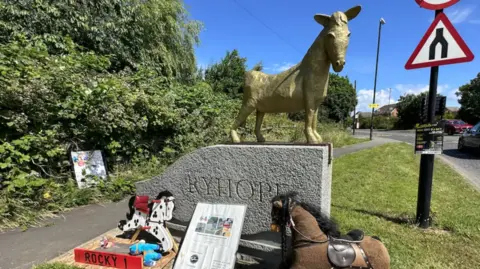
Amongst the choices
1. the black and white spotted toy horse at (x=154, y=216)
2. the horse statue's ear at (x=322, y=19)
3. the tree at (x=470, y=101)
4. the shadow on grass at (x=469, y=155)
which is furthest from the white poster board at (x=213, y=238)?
the tree at (x=470, y=101)

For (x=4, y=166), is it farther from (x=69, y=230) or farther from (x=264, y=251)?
(x=264, y=251)

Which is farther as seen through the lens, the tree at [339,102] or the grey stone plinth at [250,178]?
the tree at [339,102]

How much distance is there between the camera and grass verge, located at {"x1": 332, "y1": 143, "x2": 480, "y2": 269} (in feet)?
9.41

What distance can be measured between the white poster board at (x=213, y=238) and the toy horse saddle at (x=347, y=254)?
86cm

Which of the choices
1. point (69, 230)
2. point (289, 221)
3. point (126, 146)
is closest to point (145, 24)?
point (126, 146)

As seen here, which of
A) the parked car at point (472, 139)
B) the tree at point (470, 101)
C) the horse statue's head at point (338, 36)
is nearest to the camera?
the horse statue's head at point (338, 36)

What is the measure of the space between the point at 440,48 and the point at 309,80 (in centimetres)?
168

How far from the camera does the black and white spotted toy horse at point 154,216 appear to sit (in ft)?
9.94

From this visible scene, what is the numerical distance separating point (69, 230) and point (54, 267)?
1.13 metres

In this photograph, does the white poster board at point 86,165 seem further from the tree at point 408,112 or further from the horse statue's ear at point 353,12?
the tree at point 408,112

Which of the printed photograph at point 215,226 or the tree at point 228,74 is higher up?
the tree at point 228,74

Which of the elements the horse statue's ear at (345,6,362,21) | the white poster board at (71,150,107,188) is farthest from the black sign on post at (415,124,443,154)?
the white poster board at (71,150,107,188)

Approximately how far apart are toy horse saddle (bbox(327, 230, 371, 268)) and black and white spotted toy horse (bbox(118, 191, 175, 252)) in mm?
1719

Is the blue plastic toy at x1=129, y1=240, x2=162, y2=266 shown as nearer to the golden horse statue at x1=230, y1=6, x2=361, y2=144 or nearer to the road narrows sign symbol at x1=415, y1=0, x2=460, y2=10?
the golden horse statue at x1=230, y1=6, x2=361, y2=144
